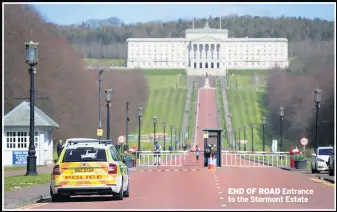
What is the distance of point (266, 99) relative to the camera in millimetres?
159250

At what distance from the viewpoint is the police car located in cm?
2002

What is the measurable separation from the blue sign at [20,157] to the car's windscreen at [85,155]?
2530 centimetres

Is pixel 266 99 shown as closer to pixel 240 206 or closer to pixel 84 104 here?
pixel 84 104

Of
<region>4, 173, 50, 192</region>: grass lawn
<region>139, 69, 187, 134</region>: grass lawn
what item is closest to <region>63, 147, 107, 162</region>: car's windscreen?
<region>4, 173, 50, 192</region>: grass lawn

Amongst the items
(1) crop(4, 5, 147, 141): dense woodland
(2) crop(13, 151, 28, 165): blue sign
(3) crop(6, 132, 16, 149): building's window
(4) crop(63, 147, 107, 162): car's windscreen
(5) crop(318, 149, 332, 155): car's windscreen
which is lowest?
(2) crop(13, 151, 28, 165): blue sign

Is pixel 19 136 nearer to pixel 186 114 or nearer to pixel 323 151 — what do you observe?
pixel 323 151

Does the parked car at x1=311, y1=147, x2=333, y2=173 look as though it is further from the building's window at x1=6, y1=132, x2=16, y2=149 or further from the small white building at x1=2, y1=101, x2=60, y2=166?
the building's window at x1=6, y1=132, x2=16, y2=149

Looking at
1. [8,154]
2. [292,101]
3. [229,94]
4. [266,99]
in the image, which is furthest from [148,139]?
[8,154]

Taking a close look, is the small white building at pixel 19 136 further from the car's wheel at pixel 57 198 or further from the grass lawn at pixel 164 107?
the grass lawn at pixel 164 107

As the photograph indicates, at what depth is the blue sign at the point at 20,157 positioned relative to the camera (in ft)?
149

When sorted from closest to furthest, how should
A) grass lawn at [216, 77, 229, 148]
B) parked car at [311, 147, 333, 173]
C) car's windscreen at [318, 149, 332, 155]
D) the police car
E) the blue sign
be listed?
the police car → parked car at [311, 147, 333, 173] → car's windscreen at [318, 149, 332, 155] → the blue sign → grass lawn at [216, 77, 229, 148]

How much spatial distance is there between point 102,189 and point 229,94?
155 m

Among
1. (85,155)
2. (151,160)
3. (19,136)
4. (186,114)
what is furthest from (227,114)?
(85,155)

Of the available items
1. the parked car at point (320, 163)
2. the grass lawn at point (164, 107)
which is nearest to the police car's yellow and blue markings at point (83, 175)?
the parked car at point (320, 163)
